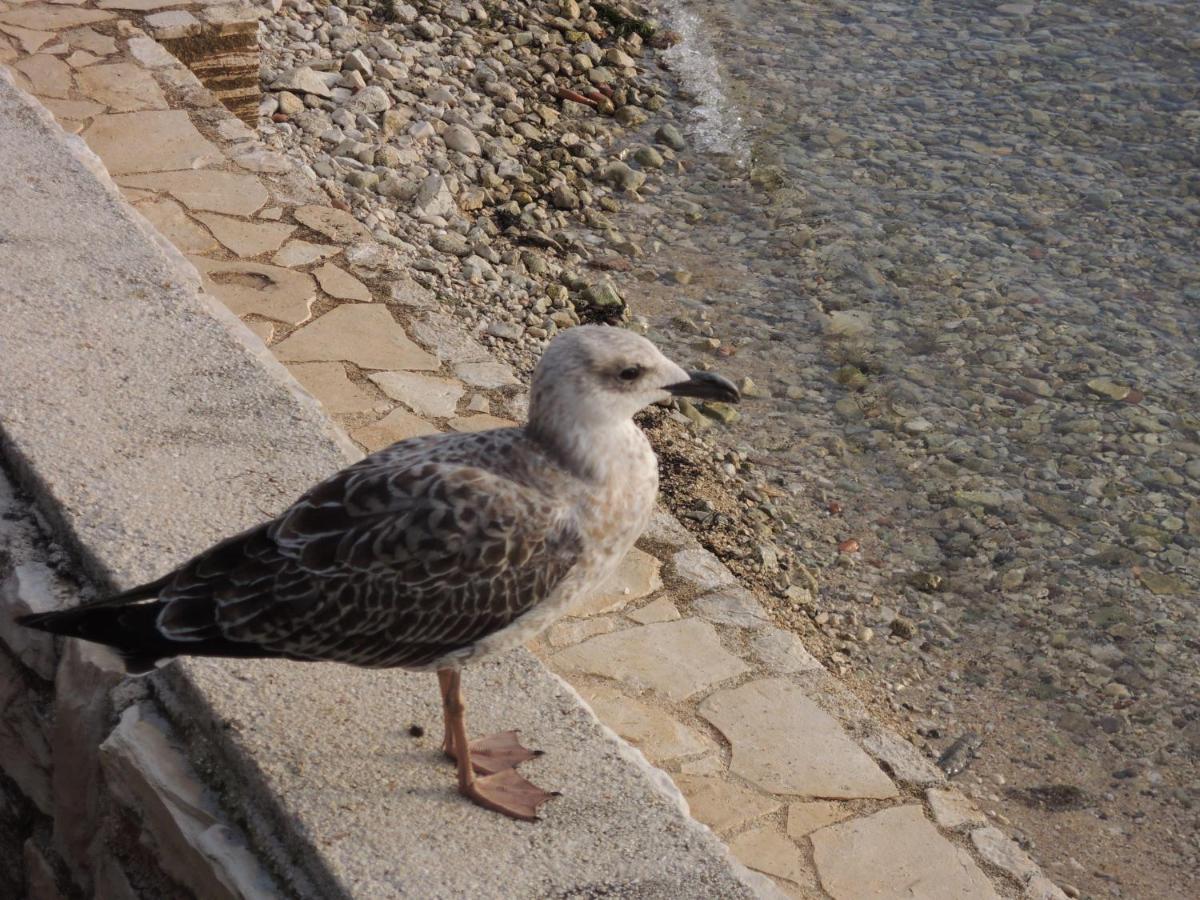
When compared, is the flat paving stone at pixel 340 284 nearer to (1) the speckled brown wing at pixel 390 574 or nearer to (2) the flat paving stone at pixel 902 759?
→ (2) the flat paving stone at pixel 902 759

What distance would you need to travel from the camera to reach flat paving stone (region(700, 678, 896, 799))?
464 centimetres

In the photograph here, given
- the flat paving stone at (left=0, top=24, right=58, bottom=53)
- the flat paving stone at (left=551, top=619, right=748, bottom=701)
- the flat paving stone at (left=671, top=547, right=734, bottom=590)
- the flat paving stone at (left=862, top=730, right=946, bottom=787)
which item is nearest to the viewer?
the flat paving stone at (left=862, top=730, right=946, bottom=787)

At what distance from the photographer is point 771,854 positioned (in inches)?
171

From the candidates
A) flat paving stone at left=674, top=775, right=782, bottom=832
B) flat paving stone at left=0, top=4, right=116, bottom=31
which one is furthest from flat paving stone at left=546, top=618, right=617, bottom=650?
flat paving stone at left=0, top=4, right=116, bottom=31

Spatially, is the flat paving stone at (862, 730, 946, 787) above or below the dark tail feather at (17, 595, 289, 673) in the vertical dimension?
below

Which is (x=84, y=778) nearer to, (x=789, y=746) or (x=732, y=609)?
(x=789, y=746)

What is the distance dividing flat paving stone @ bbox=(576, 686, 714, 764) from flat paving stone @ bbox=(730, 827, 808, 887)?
14.9 inches

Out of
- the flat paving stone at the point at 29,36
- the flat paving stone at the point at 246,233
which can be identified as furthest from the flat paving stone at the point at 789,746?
the flat paving stone at the point at 29,36

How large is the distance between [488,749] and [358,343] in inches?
122

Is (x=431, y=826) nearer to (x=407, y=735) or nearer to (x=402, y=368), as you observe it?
(x=407, y=735)

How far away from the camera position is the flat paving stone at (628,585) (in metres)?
5.23

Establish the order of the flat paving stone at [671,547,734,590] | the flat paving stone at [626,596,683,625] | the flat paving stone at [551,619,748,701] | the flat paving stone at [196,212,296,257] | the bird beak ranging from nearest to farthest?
the bird beak
the flat paving stone at [551,619,748,701]
the flat paving stone at [626,596,683,625]
the flat paving stone at [671,547,734,590]
the flat paving stone at [196,212,296,257]

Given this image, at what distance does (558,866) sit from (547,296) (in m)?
4.82

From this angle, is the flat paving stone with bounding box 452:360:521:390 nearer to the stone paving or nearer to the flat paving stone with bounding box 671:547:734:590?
the stone paving
